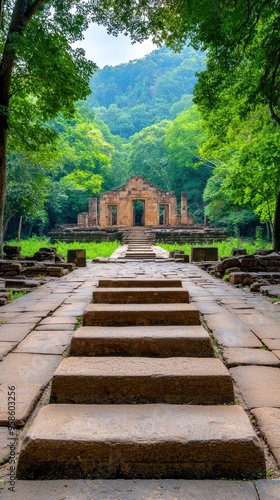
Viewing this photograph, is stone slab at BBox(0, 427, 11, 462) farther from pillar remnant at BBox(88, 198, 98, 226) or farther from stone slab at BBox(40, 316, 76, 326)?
pillar remnant at BBox(88, 198, 98, 226)

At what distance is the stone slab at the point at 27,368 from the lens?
7.38 ft

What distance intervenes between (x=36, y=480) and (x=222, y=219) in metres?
31.3

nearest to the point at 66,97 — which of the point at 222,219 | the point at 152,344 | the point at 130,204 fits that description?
the point at 152,344

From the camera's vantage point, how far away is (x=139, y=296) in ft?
11.4

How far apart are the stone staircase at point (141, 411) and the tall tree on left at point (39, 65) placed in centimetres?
785

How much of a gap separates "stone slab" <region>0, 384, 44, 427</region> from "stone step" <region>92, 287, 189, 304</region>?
1418 mm

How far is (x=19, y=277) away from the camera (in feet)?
25.5

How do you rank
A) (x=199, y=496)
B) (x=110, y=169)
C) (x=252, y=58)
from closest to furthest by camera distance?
(x=199, y=496), (x=252, y=58), (x=110, y=169)

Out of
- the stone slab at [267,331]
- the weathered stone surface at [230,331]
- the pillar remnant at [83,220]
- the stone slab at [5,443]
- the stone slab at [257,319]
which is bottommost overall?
the stone slab at [5,443]

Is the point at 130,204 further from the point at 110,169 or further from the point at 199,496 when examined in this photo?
the point at 199,496

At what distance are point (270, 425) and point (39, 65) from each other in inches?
382

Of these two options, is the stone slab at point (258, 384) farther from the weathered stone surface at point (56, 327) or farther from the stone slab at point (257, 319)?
the weathered stone surface at point (56, 327)

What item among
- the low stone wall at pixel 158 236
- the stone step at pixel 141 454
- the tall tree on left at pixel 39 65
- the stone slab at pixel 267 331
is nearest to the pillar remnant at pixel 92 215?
the low stone wall at pixel 158 236

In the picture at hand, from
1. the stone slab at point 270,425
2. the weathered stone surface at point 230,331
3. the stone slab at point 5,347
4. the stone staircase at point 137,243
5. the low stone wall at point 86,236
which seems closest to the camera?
the stone slab at point 270,425
